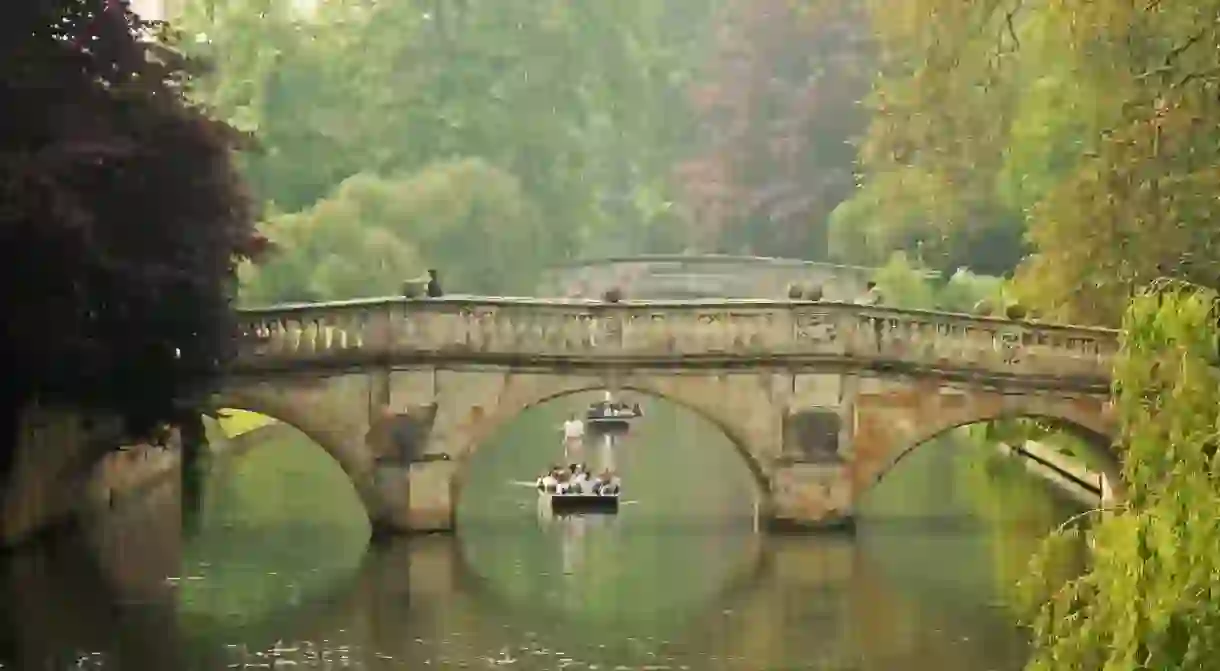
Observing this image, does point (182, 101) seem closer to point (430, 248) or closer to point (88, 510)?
point (88, 510)

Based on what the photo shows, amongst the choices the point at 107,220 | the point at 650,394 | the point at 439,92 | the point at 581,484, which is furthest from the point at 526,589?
the point at 439,92

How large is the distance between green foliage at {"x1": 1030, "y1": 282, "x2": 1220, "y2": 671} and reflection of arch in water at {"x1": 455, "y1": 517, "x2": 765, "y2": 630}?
906 centimetres

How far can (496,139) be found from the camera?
5119 cm

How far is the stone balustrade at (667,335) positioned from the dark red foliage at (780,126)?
1336 inches

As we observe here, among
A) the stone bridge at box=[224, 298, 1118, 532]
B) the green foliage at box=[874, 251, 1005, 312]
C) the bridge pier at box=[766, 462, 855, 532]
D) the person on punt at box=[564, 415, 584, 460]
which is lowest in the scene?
the bridge pier at box=[766, 462, 855, 532]

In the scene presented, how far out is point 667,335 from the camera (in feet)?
74.7

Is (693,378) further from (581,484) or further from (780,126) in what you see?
(780,126)

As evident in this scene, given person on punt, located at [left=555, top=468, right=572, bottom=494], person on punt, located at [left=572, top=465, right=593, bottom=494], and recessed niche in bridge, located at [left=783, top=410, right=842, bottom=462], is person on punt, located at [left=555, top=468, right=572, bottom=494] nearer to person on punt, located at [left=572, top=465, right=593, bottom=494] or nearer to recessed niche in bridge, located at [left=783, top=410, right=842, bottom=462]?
person on punt, located at [left=572, top=465, right=593, bottom=494]

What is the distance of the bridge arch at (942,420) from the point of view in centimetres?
2294

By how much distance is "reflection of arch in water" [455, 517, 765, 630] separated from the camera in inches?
727

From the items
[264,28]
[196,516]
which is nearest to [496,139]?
[264,28]

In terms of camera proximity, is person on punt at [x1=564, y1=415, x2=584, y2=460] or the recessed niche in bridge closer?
the recessed niche in bridge

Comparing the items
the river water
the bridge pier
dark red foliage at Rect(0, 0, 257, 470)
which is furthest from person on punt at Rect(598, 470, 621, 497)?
Result: dark red foliage at Rect(0, 0, 257, 470)

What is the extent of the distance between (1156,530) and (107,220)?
13200mm
